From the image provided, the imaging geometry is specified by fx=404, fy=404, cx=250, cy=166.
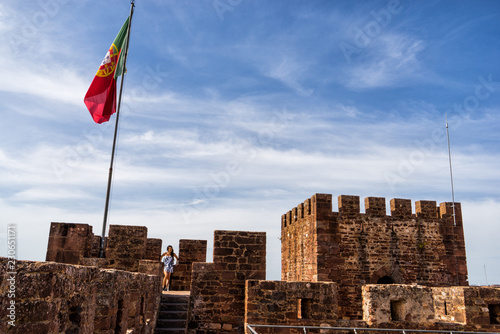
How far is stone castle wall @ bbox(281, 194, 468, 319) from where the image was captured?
52.3 ft

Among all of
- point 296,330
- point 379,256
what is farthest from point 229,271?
point 379,256

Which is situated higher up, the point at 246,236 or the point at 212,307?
the point at 246,236

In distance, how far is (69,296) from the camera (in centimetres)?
356

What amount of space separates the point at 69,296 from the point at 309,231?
14132mm

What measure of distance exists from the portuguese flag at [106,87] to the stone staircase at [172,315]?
5.62m

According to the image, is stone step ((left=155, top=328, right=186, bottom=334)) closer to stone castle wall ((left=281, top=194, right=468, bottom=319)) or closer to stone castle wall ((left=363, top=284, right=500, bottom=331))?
stone castle wall ((left=363, top=284, right=500, bottom=331))

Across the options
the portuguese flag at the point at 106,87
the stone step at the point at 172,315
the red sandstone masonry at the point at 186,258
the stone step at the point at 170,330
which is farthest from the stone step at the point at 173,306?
the portuguese flag at the point at 106,87

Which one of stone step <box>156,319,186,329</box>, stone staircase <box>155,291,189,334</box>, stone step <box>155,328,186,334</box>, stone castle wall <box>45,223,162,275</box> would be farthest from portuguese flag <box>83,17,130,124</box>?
stone step <box>155,328,186,334</box>

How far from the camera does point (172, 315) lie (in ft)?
34.1

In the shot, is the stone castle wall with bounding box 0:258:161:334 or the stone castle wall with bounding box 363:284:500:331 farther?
the stone castle wall with bounding box 363:284:500:331

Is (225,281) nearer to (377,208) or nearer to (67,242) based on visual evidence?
(67,242)

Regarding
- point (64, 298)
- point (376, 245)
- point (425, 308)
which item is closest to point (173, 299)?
point (425, 308)

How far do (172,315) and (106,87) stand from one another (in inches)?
272

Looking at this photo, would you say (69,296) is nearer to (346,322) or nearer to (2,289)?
(2,289)
